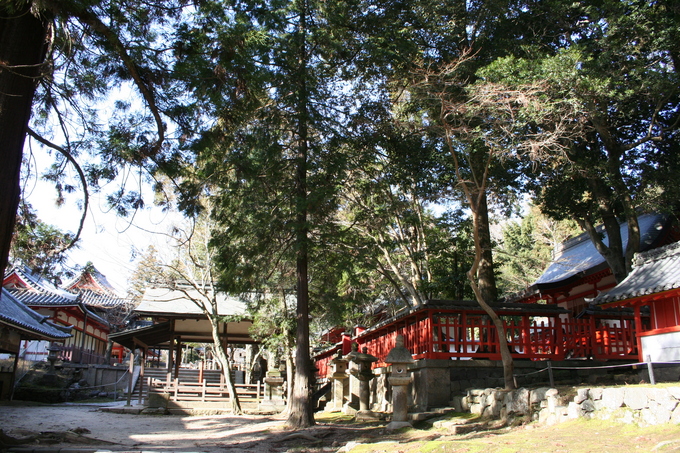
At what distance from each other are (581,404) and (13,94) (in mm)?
10008

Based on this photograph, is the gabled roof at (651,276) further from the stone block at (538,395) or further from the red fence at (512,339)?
the stone block at (538,395)

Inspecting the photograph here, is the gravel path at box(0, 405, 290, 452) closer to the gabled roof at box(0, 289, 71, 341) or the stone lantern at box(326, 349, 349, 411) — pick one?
the stone lantern at box(326, 349, 349, 411)

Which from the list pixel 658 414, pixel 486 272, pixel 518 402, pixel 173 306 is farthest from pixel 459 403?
pixel 173 306

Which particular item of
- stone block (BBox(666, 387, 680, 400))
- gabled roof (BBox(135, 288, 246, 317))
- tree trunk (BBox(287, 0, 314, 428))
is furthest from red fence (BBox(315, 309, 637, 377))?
gabled roof (BBox(135, 288, 246, 317))

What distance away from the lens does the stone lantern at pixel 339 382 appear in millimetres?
18234

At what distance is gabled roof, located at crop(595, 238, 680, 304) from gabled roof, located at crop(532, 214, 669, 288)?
3369mm

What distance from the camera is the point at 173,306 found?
71.2 feet

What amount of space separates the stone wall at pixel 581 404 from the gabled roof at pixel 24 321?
16500mm

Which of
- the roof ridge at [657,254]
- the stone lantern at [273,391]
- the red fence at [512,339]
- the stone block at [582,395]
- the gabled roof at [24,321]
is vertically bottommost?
the stone lantern at [273,391]

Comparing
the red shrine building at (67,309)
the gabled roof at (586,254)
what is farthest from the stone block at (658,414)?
the red shrine building at (67,309)

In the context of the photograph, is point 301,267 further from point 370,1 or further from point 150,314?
point 150,314

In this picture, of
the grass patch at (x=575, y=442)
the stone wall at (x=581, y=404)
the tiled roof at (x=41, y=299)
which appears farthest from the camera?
the tiled roof at (x=41, y=299)

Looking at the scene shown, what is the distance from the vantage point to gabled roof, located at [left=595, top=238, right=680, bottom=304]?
35.8 feet

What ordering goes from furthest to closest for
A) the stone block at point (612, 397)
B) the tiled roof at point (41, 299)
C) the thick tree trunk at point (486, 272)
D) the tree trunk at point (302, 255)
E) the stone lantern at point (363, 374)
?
the tiled roof at point (41, 299) < the stone lantern at point (363, 374) < the thick tree trunk at point (486, 272) < the tree trunk at point (302, 255) < the stone block at point (612, 397)
